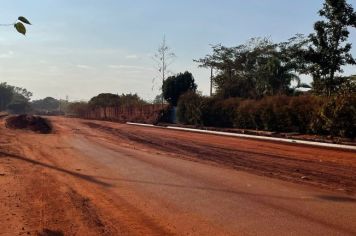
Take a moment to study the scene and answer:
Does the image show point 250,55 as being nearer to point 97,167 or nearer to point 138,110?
point 138,110

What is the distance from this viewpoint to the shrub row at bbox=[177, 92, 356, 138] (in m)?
23.8

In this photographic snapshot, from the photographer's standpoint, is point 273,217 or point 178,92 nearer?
point 273,217

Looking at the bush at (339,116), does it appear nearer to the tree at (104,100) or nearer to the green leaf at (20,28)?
the green leaf at (20,28)

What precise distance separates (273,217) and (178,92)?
48859mm

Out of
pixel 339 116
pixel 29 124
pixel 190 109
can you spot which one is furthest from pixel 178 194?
pixel 190 109

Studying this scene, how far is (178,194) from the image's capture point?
33.3 ft

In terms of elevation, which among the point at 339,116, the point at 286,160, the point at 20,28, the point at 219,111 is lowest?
the point at 286,160

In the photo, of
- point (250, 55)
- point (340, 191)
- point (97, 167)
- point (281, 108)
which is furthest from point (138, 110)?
point (340, 191)

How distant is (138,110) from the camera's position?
60.6 metres

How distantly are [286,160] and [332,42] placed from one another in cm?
1777

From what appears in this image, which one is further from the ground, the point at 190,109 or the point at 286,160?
the point at 190,109

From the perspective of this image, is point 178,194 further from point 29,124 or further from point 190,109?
point 190,109

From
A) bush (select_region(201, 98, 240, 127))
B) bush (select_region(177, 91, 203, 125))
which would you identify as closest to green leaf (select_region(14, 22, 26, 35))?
bush (select_region(201, 98, 240, 127))

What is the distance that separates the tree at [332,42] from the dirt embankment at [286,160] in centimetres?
1224
